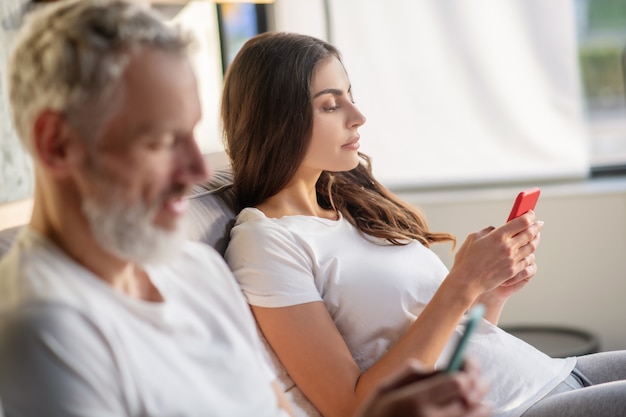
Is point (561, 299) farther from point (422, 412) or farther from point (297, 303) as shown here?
point (422, 412)

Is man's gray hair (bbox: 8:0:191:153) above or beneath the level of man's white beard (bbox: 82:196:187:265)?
above

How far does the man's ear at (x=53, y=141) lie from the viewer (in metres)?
0.94

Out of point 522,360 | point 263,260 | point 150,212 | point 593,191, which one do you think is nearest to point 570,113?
point 593,191

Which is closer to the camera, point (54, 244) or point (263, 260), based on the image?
point (54, 244)

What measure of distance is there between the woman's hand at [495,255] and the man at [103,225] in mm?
620

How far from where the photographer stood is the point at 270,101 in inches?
67.0

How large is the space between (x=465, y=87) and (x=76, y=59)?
243 centimetres

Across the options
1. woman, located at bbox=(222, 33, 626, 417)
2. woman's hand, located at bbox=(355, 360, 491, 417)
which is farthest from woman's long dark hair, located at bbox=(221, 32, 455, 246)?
woman's hand, located at bbox=(355, 360, 491, 417)

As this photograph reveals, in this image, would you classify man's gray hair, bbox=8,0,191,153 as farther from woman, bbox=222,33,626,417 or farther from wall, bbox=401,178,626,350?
wall, bbox=401,178,626,350

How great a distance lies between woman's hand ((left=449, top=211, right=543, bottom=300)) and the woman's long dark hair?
19cm

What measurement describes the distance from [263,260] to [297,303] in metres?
0.10

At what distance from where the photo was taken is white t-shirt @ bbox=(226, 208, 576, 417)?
153cm

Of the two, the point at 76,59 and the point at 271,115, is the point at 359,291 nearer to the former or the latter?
the point at 271,115

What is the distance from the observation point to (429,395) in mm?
886
